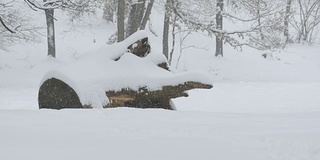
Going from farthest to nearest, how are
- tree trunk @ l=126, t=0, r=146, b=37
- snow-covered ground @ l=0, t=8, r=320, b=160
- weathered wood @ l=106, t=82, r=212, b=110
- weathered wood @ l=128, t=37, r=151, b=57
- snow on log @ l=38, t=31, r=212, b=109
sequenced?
tree trunk @ l=126, t=0, r=146, b=37 → weathered wood @ l=128, t=37, r=151, b=57 → weathered wood @ l=106, t=82, r=212, b=110 → snow on log @ l=38, t=31, r=212, b=109 → snow-covered ground @ l=0, t=8, r=320, b=160

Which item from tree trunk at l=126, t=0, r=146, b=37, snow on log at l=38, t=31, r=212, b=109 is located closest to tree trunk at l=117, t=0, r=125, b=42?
tree trunk at l=126, t=0, r=146, b=37

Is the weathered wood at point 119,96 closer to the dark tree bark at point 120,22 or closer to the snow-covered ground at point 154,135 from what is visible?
the snow-covered ground at point 154,135

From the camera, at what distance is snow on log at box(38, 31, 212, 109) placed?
18.9 ft

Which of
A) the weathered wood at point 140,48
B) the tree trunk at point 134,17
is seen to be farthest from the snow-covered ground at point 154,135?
the tree trunk at point 134,17

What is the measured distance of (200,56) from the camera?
2353 centimetres

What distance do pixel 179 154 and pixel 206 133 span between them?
0.83 metres

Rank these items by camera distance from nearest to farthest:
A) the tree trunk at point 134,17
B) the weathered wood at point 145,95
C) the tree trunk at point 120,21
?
the weathered wood at point 145,95 → the tree trunk at point 134,17 → the tree trunk at point 120,21

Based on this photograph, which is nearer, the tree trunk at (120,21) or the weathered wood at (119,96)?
the weathered wood at (119,96)

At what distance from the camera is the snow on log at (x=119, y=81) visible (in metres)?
5.75

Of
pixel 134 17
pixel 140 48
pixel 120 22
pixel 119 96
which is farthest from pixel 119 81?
pixel 120 22

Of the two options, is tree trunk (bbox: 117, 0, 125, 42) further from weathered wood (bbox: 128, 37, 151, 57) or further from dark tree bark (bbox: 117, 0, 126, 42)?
weathered wood (bbox: 128, 37, 151, 57)

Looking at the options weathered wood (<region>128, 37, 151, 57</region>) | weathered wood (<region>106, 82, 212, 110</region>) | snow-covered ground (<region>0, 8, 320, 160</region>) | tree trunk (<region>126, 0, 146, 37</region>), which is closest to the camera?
snow-covered ground (<region>0, 8, 320, 160</region>)

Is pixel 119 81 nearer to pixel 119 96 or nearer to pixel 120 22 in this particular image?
pixel 119 96

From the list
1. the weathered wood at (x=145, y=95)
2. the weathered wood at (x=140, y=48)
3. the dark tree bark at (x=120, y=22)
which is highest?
the dark tree bark at (x=120, y=22)
